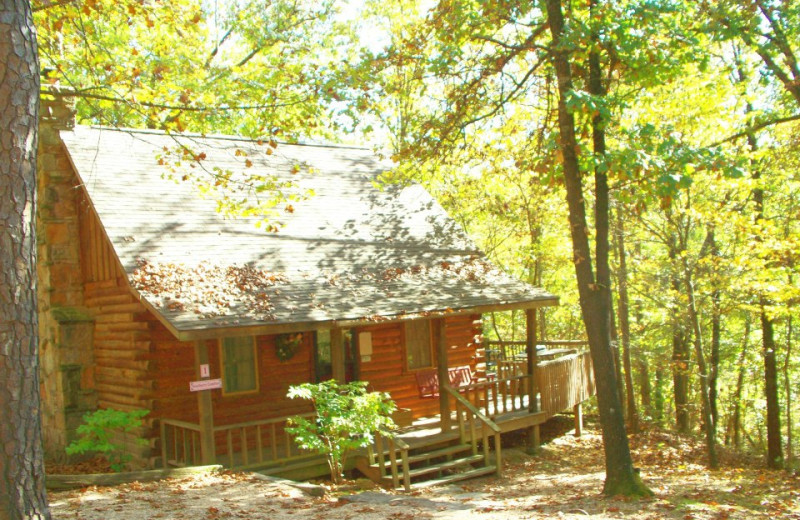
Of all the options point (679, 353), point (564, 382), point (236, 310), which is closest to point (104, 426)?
point (236, 310)

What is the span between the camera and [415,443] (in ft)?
43.3

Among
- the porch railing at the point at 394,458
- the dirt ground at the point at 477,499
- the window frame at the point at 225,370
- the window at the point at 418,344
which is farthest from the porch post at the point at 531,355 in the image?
the window frame at the point at 225,370

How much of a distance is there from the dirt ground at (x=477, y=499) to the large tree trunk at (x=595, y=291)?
0.75 metres

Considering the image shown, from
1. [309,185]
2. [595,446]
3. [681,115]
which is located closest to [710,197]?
[681,115]

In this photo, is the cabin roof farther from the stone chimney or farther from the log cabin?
the stone chimney

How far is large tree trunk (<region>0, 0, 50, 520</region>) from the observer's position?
16.9 feet

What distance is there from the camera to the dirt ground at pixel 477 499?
28.4 ft

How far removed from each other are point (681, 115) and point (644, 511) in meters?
9.30

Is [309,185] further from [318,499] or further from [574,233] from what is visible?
[318,499]

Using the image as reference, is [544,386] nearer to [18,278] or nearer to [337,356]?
[337,356]

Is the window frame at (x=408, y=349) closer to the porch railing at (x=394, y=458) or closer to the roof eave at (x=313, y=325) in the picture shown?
the roof eave at (x=313, y=325)

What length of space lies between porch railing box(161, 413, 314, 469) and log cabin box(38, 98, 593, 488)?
5cm

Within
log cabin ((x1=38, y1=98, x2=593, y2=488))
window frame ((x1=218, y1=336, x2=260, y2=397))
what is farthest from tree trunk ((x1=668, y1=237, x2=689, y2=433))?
window frame ((x1=218, y1=336, x2=260, y2=397))

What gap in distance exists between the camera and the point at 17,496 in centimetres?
508
